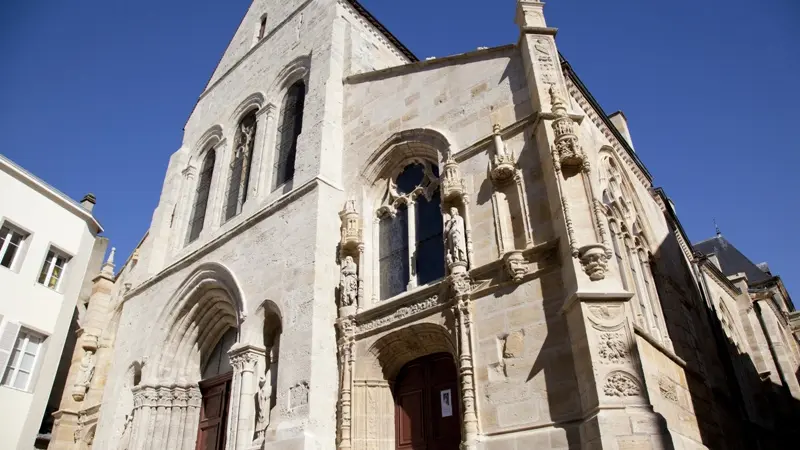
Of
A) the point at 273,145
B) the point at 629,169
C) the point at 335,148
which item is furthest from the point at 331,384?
the point at 629,169

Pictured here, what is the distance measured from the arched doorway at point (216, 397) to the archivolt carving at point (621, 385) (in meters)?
7.04

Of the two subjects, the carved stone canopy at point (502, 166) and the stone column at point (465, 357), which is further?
the carved stone canopy at point (502, 166)

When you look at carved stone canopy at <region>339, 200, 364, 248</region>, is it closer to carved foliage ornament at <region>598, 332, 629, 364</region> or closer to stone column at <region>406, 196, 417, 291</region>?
stone column at <region>406, 196, 417, 291</region>

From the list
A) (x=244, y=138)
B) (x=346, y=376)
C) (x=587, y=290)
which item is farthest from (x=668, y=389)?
(x=244, y=138)

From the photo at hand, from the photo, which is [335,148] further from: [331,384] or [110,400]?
[110,400]

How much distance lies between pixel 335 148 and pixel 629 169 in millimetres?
5467

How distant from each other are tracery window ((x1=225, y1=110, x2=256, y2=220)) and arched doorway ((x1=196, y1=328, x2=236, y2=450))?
273 centimetres

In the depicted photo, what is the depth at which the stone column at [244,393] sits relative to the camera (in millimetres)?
8328

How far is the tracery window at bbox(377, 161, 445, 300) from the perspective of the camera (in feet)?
27.0

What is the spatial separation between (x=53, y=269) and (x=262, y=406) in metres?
10.3

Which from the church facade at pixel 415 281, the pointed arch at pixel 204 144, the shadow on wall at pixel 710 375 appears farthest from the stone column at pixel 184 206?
the shadow on wall at pixel 710 375

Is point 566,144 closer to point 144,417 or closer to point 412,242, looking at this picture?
point 412,242

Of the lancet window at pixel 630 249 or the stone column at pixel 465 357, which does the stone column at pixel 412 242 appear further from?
the lancet window at pixel 630 249

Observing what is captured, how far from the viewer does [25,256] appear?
14.3m
